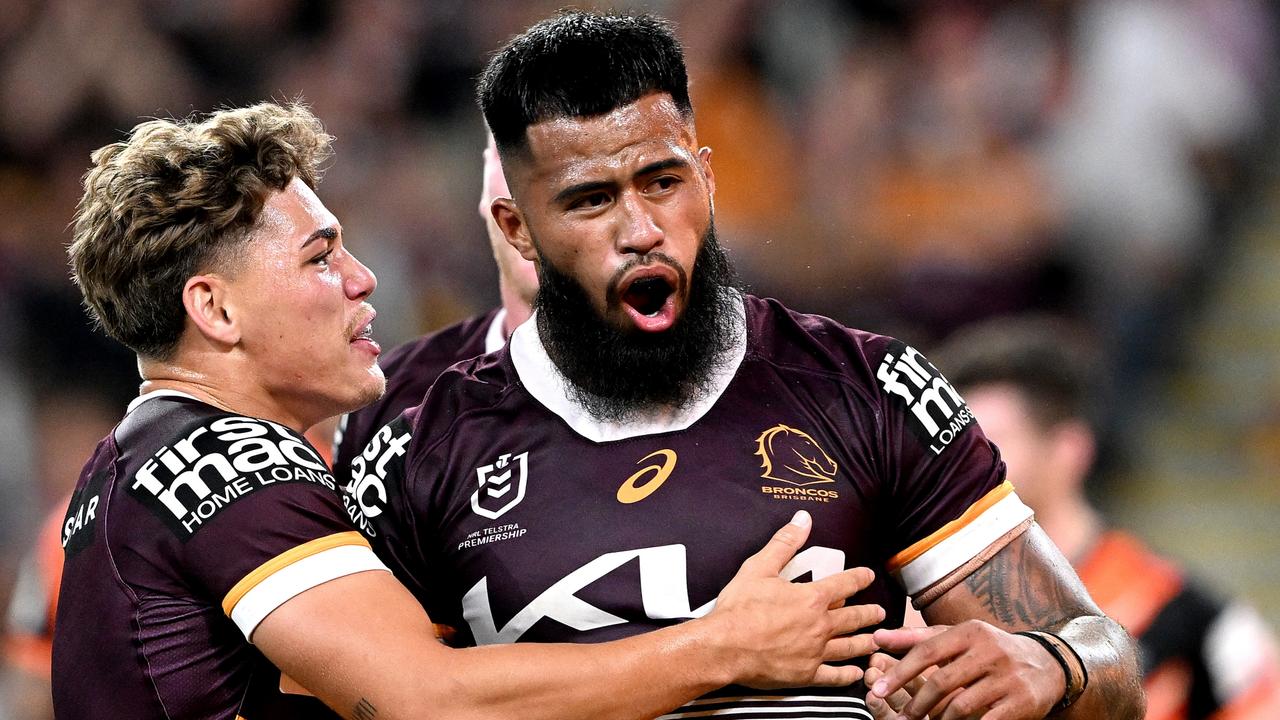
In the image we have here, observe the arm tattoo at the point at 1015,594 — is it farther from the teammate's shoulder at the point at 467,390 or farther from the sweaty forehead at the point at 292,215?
the sweaty forehead at the point at 292,215

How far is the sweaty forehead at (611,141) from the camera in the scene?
295cm

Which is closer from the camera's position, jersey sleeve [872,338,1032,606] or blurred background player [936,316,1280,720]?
jersey sleeve [872,338,1032,606]

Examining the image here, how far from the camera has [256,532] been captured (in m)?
2.81

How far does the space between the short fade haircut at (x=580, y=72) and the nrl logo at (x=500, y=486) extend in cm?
63

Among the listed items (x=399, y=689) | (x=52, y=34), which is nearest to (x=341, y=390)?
(x=399, y=689)

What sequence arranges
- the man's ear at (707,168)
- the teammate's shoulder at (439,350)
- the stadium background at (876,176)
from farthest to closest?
the stadium background at (876,176)
the teammate's shoulder at (439,350)
the man's ear at (707,168)

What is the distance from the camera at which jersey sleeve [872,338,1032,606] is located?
2.92m

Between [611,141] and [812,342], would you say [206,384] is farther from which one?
[812,342]

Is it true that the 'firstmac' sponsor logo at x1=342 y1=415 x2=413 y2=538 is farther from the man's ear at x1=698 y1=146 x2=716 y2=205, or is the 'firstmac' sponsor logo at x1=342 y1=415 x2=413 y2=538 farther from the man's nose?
the man's ear at x1=698 y1=146 x2=716 y2=205

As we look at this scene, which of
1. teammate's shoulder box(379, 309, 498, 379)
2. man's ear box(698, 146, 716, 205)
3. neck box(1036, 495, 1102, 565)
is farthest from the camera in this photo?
neck box(1036, 495, 1102, 565)

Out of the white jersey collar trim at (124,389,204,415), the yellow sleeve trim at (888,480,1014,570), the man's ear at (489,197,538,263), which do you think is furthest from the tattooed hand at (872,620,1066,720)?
the white jersey collar trim at (124,389,204,415)

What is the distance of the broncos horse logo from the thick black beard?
0.59ft

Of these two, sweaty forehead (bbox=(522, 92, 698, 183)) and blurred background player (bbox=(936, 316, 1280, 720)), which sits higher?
sweaty forehead (bbox=(522, 92, 698, 183))

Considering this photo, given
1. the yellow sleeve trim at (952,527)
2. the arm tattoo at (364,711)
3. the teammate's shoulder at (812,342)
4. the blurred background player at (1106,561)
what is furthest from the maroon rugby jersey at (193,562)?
Result: the blurred background player at (1106,561)
